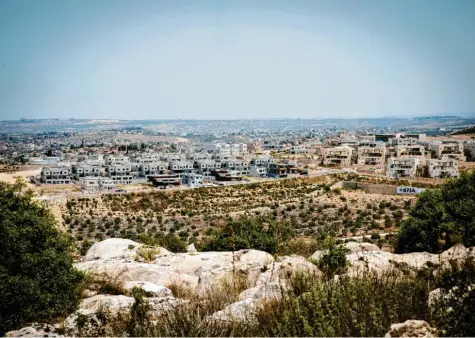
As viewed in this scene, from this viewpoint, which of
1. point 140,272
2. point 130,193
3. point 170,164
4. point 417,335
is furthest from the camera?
point 170,164

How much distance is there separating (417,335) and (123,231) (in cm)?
2801

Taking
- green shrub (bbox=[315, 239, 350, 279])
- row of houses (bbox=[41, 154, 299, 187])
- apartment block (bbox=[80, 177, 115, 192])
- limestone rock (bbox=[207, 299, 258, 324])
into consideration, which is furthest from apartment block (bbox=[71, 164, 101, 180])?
limestone rock (bbox=[207, 299, 258, 324])

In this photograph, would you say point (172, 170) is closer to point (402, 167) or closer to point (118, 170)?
point (118, 170)

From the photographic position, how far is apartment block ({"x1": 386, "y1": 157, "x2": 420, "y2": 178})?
4962 cm

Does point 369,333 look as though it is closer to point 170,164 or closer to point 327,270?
point 327,270

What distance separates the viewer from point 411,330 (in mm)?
3359

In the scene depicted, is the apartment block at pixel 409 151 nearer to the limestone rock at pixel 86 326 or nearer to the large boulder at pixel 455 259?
the large boulder at pixel 455 259

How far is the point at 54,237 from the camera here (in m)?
7.29

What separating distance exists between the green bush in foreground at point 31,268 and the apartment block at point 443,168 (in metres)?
47.1

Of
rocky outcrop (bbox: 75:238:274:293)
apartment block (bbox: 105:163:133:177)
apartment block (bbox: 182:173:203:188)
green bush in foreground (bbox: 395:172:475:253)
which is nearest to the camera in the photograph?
rocky outcrop (bbox: 75:238:274:293)

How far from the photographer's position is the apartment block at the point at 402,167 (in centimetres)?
4962

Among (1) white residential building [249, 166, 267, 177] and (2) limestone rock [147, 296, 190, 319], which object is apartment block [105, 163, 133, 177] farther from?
(2) limestone rock [147, 296, 190, 319]

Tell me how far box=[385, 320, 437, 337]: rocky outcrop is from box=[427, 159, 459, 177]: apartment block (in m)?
48.2

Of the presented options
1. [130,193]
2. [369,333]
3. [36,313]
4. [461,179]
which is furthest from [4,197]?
[130,193]
